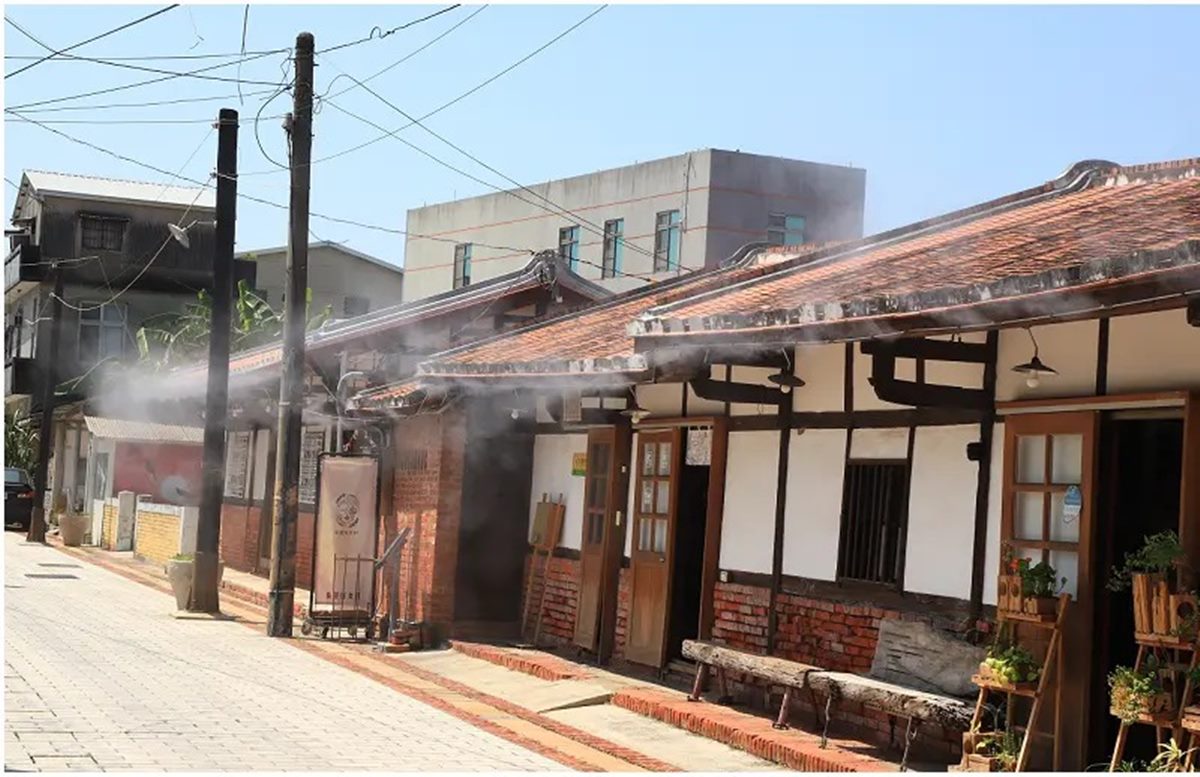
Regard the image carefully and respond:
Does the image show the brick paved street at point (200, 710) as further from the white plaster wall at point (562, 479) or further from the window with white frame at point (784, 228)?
the window with white frame at point (784, 228)

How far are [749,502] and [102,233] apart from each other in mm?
40804

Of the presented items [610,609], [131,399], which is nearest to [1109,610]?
[610,609]

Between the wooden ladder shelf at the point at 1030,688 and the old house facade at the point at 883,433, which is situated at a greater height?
the old house facade at the point at 883,433

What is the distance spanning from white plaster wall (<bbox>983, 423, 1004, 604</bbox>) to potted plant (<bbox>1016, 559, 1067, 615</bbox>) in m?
0.76

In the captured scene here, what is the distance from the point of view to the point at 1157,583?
8.93 m

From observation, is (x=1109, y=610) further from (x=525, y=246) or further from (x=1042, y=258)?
(x=525, y=246)

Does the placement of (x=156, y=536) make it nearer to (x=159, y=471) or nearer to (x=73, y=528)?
(x=73, y=528)

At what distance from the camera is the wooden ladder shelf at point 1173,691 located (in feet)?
28.1

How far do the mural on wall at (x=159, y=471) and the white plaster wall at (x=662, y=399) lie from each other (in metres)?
27.8

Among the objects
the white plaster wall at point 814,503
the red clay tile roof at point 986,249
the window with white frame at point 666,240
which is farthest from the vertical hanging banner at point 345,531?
the window with white frame at point 666,240

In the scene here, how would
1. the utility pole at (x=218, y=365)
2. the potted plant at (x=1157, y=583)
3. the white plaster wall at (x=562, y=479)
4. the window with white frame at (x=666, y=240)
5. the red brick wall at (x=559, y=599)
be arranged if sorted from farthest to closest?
the window with white frame at (x=666, y=240), the utility pole at (x=218, y=365), the white plaster wall at (x=562, y=479), the red brick wall at (x=559, y=599), the potted plant at (x=1157, y=583)

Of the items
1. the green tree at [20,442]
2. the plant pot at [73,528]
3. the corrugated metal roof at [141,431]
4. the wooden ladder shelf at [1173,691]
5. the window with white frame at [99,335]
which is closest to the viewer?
the wooden ladder shelf at [1173,691]

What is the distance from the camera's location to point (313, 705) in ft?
42.7

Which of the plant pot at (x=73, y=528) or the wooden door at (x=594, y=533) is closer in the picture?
the wooden door at (x=594, y=533)
